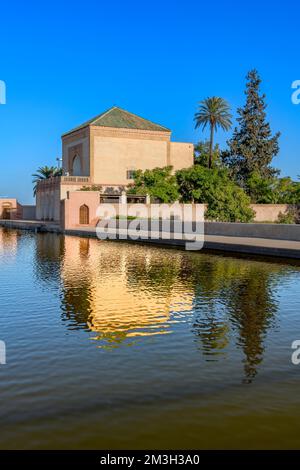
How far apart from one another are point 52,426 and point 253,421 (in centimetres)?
168

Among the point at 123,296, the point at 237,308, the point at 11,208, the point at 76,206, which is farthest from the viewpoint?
the point at 11,208

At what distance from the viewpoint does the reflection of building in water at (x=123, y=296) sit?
25.5 ft

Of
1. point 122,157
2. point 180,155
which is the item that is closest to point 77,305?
point 122,157

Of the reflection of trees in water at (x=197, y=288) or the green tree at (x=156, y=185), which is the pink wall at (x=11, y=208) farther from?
the reflection of trees in water at (x=197, y=288)

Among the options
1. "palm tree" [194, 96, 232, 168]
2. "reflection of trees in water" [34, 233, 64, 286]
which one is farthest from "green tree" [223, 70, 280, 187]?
"reflection of trees in water" [34, 233, 64, 286]

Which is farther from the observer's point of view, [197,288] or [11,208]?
[11,208]

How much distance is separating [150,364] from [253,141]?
50241 millimetres

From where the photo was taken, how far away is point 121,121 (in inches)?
2010

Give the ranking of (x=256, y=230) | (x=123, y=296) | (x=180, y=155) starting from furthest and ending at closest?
(x=180, y=155) < (x=256, y=230) < (x=123, y=296)

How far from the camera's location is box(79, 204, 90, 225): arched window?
38416mm

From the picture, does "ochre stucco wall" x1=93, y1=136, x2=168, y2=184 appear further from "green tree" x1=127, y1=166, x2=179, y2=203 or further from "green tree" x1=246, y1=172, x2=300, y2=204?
"green tree" x1=246, y1=172, x2=300, y2=204

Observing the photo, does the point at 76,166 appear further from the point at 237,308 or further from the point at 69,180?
the point at 237,308

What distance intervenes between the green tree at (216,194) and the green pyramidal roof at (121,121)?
25.5 feet

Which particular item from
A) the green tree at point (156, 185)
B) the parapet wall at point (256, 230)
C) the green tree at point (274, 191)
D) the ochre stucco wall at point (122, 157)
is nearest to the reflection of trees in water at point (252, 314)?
the parapet wall at point (256, 230)
